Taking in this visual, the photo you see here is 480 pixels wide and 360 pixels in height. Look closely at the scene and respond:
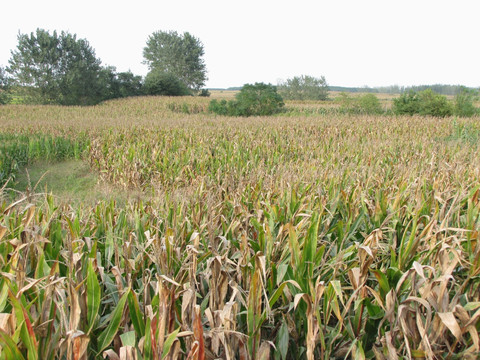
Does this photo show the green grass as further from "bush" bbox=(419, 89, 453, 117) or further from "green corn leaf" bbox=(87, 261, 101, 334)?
"bush" bbox=(419, 89, 453, 117)

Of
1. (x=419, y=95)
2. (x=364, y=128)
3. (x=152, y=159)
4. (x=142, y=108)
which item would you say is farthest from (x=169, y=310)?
(x=142, y=108)

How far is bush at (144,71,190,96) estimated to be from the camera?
3909 centimetres

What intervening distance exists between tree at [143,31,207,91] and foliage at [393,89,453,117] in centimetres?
4156

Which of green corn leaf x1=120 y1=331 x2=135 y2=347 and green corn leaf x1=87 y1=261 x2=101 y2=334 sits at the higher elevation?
green corn leaf x1=87 y1=261 x2=101 y2=334

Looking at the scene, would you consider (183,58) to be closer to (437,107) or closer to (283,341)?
(437,107)

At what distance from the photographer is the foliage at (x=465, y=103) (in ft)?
68.9

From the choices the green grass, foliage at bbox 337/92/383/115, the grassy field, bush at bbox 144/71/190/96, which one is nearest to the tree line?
bush at bbox 144/71/190/96

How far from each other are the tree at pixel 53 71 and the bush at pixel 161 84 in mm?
6073

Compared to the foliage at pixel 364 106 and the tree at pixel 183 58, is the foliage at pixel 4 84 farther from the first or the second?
the foliage at pixel 364 106

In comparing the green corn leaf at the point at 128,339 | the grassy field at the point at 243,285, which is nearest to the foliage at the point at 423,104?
the grassy field at the point at 243,285

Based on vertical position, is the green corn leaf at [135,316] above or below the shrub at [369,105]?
below

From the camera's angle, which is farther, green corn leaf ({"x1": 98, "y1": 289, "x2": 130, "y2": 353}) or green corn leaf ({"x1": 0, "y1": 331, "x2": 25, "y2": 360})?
green corn leaf ({"x1": 98, "y1": 289, "x2": 130, "y2": 353})

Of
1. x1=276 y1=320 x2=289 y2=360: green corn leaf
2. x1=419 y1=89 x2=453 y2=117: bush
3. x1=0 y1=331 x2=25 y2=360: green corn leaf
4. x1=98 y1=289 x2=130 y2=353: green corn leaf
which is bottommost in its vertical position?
x1=276 y1=320 x2=289 y2=360: green corn leaf

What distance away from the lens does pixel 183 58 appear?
2254 inches
